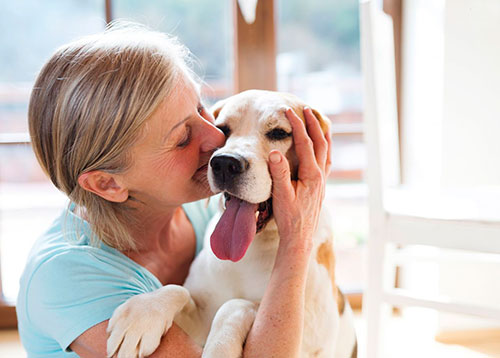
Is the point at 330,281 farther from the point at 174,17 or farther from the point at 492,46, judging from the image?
the point at 174,17

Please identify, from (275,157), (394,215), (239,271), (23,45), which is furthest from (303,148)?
(23,45)

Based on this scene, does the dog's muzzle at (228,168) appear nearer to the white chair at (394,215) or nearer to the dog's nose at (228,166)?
the dog's nose at (228,166)

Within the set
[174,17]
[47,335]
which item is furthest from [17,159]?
[47,335]

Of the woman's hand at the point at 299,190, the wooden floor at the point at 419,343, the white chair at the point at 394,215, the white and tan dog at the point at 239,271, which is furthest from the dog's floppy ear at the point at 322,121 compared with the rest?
the wooden floor at the point at 419,343

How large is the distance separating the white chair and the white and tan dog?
0.34 metres

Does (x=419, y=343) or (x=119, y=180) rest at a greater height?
(x=119, y=180)

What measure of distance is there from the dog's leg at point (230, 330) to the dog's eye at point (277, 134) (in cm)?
32

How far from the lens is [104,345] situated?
840 mm

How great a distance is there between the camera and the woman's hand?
2.93ft

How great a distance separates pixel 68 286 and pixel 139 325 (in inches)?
6.0

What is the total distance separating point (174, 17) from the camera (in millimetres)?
2057

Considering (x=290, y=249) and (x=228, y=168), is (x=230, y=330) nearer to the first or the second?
(x=290, y=249)

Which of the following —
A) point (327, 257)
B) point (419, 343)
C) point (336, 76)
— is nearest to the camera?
point (327, 257)

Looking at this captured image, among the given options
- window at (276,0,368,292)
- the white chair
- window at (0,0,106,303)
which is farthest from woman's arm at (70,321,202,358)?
window at (276,0,368,292)
